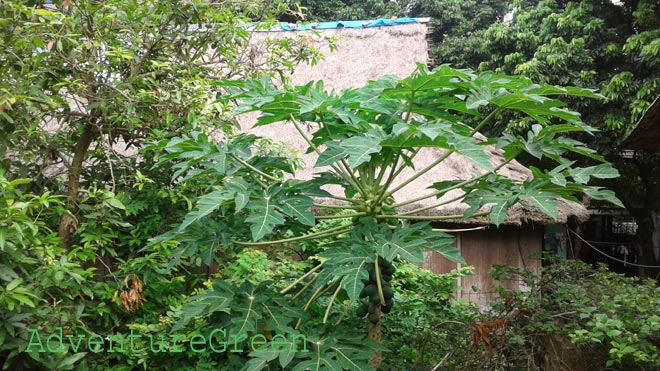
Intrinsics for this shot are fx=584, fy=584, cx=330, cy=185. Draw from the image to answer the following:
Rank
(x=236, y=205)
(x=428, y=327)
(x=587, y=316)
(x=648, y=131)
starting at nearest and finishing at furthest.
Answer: (x=236, y=205)
(x=587, y=316)
(x=428, y=327)
(x=648, y=131)

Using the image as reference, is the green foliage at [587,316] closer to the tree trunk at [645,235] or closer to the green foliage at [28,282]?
the green foliage at [28,282]

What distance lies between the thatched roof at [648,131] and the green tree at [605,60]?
3.52 m

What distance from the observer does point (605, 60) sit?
10.6 metres

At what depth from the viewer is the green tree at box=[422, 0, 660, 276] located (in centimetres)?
970

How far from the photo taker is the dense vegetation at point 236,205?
2.11 metres

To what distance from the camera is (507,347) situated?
10.0 feet

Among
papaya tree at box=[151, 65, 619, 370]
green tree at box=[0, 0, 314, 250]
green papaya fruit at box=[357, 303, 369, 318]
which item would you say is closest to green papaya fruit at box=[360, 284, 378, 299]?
papaya tree at box=[151, 65, 619, 370]

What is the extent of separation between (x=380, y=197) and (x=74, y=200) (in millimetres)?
2675

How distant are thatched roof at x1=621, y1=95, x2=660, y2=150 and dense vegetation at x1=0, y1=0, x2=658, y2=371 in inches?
43.4

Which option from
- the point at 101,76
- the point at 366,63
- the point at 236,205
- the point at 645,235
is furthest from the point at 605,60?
the point at 236,205

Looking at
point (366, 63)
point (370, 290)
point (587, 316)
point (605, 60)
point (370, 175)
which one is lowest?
point (587, 316)

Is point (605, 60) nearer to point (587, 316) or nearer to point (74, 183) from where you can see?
point (587, 316)

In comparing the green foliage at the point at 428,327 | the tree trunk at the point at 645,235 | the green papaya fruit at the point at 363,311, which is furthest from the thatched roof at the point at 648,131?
the tree trunk at the point at 645,235

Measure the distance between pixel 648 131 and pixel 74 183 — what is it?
4706 millimetres
